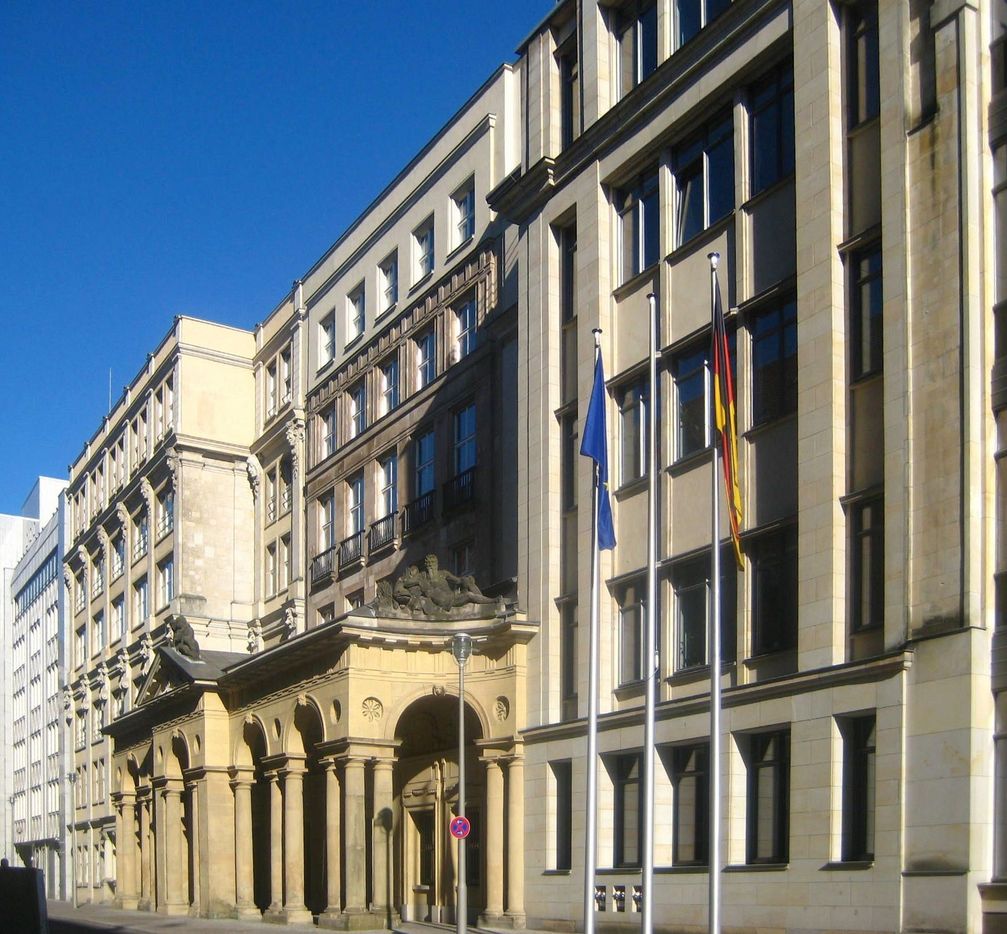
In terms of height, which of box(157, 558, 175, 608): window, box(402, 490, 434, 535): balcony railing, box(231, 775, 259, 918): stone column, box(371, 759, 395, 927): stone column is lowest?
box(231, 775, 259, 918): stone column

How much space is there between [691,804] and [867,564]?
6685mm

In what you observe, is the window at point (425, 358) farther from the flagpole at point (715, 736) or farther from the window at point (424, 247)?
the flagpole at point (715, 736)

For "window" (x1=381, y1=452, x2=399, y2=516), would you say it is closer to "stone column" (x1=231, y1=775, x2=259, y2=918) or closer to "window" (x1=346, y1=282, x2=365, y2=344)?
"window" (x1=346, y1=282, x2=365, y2=344)

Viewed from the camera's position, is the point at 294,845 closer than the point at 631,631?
No

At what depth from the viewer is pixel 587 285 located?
3350 centimetres

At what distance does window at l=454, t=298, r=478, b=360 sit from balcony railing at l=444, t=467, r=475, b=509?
3474mm

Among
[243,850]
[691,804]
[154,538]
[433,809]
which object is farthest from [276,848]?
[154,538]

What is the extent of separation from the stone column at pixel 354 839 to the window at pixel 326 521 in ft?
51.1

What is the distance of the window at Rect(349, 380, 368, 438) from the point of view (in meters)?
50.0

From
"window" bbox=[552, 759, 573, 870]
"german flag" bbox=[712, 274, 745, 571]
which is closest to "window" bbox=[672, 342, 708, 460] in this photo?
"german flag" bbox=[712, 274, 745, 571]

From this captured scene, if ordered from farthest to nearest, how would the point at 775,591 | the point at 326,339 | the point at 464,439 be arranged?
the point at 326,339
the point at 464,439
the point at 775,591

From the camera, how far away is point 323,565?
5128cm

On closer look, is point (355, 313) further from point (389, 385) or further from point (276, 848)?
point (276, 848)

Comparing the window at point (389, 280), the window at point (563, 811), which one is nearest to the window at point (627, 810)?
the window at point (563, 811)
